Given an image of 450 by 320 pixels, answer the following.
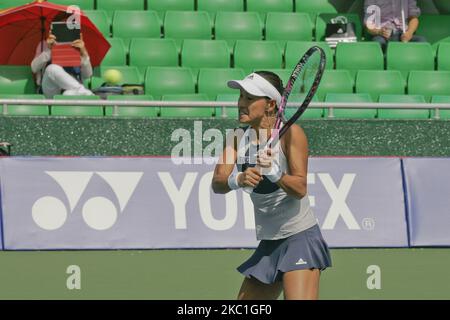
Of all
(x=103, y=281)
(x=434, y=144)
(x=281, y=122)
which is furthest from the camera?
(x=434, y=144)

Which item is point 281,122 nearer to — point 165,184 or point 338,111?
point 165,184

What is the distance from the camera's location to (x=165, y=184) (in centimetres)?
1191

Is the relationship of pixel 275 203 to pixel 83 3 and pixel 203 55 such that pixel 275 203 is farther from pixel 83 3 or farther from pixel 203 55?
pixel 83 3

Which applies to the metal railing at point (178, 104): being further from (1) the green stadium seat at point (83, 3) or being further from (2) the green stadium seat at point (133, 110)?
(1) the green stadium seat at point (83, 3)

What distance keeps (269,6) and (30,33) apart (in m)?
3.82

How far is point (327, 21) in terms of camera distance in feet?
51.3

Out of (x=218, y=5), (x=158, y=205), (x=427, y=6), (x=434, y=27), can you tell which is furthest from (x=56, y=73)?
(x=427, y=6)

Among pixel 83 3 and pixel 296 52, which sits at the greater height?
pixel 83 3

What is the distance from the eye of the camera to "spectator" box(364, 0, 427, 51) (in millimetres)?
15219

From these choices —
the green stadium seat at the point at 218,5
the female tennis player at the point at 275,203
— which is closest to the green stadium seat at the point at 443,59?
the green stadium seat at the point at 218,5

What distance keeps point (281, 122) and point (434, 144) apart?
7615 mm

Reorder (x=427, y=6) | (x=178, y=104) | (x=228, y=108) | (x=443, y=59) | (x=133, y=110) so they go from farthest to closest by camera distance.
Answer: (x=427, y=6) → (x=443, y=59) → (x=133, y=110) → (x=228, y=108) → (x=178, y=104)

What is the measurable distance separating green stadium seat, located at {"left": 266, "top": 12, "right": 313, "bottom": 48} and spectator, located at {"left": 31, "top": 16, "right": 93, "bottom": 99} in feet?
9.98

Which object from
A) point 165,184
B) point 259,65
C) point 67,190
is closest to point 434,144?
point 259,65
